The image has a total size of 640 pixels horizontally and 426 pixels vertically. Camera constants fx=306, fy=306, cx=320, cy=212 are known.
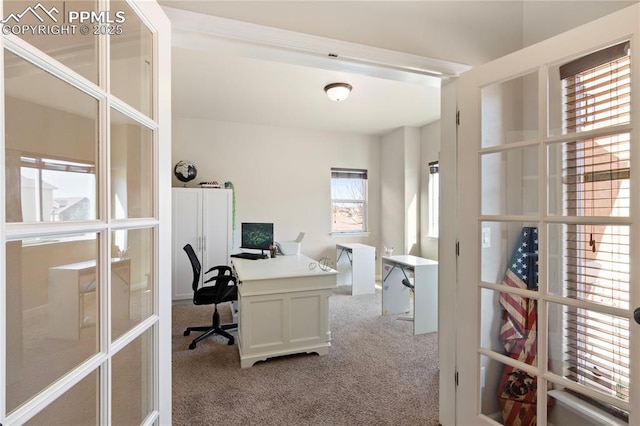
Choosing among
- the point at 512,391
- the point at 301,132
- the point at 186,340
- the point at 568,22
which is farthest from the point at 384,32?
the point at 301,132

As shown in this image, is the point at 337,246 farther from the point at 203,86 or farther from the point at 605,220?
the point at 605,220

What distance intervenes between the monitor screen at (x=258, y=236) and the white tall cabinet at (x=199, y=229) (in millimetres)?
712

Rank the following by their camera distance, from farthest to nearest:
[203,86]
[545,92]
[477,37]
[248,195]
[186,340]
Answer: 1. [248,195]
2. [203,86]
3. [186,340]
4. [477,37]
5. [545,92]

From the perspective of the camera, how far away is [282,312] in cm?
273

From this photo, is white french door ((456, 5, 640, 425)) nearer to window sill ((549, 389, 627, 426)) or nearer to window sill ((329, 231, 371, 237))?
window sill ((549, 389, 627, 426))

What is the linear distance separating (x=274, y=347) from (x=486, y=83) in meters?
2.52

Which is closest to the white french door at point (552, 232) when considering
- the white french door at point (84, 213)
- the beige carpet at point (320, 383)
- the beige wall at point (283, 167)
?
the beige carpet at point (320, 383)

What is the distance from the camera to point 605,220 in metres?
1.22

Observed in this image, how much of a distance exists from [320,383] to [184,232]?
2.85m

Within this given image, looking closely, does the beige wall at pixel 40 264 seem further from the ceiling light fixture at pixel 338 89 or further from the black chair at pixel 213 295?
the ceiling light fixture at pixel 338 89

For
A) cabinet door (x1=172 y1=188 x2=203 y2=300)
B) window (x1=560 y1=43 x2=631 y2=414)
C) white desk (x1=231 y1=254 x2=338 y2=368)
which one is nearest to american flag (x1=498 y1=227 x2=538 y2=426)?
window (x1=560 y1=43 x2=631 y2=414)

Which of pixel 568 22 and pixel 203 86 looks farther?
pixel 203 86

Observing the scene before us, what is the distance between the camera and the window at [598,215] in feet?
3.89

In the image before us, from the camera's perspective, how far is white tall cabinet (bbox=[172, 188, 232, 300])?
4.21 meters
